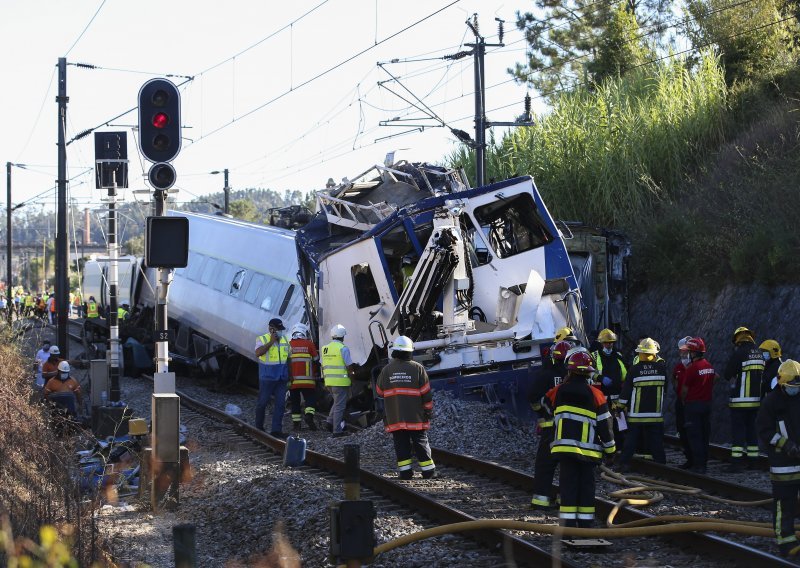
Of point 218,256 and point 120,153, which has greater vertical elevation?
point 120,153

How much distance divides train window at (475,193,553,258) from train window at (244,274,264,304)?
24.2 feet

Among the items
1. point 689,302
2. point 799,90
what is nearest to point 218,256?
point 689,302

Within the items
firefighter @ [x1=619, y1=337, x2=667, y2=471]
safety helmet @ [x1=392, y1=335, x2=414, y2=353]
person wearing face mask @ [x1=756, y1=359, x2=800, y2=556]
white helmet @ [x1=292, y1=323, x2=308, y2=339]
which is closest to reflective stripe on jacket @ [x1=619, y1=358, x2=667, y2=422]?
firefighter @ [x1=619, y1=337, x2=667, y2=471]

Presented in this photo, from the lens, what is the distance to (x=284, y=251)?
21.9 metres

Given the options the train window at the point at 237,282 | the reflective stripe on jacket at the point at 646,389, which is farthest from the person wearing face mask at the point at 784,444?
the train window at the point at 237,282

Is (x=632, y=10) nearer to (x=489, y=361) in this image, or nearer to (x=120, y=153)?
(x=120, y=153)

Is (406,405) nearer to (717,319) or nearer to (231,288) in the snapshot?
(717,319)

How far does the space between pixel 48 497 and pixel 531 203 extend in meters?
9.23

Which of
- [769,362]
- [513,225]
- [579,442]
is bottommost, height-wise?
[579,442]

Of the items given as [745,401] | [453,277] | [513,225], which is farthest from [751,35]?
[745,401]

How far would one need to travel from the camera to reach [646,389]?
1255cm

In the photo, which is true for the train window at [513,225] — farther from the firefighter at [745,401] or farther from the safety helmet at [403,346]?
the safety helmet at [403,346]

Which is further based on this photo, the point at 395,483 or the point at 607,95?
the point at 607,95

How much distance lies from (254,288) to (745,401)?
12.1 m
